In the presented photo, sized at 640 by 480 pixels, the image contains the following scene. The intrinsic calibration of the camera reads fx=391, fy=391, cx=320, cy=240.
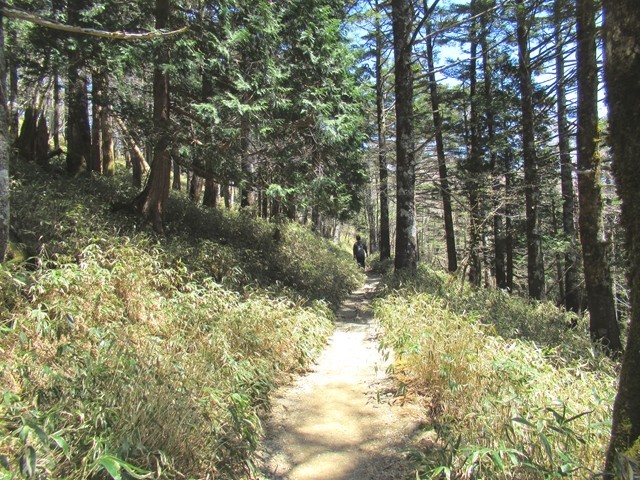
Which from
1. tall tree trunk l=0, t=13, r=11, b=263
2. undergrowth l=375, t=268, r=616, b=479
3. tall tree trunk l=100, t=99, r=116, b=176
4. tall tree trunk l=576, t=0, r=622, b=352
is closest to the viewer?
undergrowth l=375, t=268, r=616, b=479

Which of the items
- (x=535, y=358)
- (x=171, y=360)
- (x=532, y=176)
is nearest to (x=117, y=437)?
(x=171, y=360)

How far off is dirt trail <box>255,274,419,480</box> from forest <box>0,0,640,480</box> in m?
0.27

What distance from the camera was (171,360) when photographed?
11.3 feet

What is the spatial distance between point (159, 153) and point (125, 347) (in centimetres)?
562

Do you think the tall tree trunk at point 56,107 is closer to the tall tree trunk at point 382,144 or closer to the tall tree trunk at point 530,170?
the tall tree trunk at point 382,144

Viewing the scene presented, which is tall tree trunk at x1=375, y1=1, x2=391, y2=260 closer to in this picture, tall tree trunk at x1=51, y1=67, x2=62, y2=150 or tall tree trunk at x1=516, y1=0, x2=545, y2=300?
tall tree trunk at x1=516, y1=0, x2=545, y2=300

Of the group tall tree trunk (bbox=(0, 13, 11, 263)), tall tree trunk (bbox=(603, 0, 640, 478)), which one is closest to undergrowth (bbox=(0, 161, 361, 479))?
tall tree trunk (bbox=(0, 13, 11, 263))

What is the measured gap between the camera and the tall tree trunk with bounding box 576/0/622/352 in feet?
18.7

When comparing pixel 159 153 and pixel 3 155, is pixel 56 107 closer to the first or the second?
pixel 159 153

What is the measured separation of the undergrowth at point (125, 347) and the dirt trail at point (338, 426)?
0.32m

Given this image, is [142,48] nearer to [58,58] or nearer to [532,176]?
[58,58]

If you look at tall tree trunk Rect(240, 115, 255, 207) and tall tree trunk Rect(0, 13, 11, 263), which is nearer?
tall tree trunk Rect(0, 13, 11, 263)

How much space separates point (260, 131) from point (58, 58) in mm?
3840

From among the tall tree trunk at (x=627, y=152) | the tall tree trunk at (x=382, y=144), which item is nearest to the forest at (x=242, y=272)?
the tall tree trunk at (x=627, y=152)
